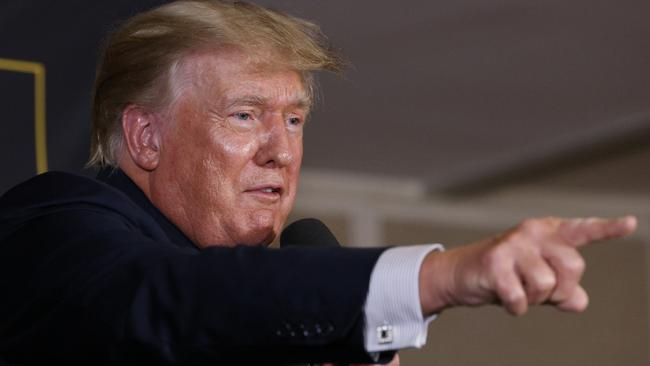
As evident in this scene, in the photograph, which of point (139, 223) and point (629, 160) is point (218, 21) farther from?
point (629, 160)

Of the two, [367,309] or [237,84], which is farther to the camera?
[237,84]

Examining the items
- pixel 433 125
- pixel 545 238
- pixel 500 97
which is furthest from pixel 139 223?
pixel 433 125

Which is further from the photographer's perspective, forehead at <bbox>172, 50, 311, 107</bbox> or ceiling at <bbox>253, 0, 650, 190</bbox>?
ceiling at <bbox>253, 0, 650, 190</bbox>

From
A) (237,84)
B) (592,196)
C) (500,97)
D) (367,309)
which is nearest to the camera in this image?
(367,309)

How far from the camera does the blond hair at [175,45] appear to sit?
5.20 feet

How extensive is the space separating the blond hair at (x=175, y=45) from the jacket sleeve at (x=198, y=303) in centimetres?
48

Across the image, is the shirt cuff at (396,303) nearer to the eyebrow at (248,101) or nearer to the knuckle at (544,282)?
the knuckle at (544,282)

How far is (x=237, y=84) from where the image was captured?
156cm

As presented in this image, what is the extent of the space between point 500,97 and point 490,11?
1219 mm

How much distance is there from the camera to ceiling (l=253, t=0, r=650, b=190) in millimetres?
4270

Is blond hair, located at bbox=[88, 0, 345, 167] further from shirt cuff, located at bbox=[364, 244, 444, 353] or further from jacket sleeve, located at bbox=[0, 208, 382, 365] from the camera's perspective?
shirt cuff, located at bbox=[364, 244, 444, 353]

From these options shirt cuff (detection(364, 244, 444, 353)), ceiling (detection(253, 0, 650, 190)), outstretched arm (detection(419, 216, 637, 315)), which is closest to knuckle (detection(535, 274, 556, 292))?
outstretched arm (detection(419, 216, 637, 315))

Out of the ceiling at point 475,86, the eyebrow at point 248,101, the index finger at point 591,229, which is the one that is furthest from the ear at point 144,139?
the ceiling at point 475,86

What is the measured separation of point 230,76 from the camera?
157cm
